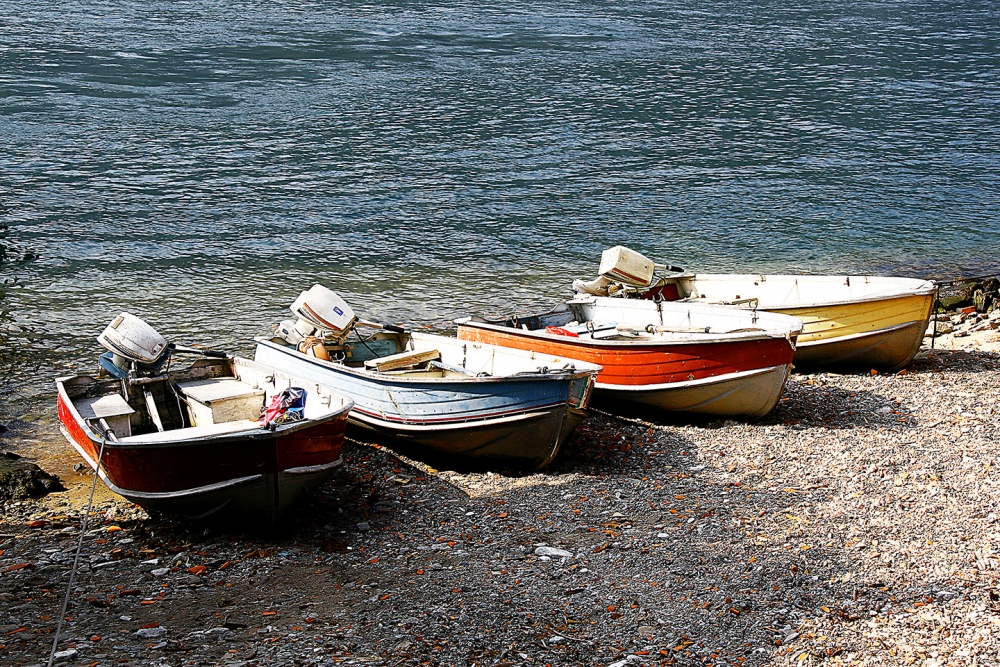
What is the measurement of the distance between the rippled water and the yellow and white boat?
5334 mm

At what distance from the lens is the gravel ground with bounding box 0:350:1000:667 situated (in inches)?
305

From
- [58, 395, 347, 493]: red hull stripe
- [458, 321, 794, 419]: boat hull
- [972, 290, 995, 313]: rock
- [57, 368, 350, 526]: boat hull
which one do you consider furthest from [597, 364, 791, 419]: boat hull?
[972, 290, 995, 313]: rock

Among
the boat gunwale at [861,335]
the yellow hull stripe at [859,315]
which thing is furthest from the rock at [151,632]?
the boat gunwale at [861,335]

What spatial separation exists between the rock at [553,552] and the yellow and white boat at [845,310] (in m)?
6.66

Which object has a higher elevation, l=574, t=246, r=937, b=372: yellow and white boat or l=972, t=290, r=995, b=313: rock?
l=574, t=246, r=937, b=372: yellow and white boat

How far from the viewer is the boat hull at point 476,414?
11.2 m

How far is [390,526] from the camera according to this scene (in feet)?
33.3

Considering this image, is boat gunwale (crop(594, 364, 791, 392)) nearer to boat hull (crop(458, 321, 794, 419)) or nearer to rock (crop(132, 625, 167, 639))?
boat hull (crop(458, 321, 794, 419))

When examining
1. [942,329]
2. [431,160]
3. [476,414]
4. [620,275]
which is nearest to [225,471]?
[476,414]

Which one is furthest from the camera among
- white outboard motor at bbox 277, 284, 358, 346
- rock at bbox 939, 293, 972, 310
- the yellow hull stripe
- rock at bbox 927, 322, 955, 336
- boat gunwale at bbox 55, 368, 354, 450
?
rock at bbox 939, 293, 972, 310

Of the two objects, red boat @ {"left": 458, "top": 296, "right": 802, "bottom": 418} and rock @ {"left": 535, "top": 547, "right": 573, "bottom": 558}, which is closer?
rock @ {"left": 535, "top": 547, "right": 573, "bottom": 558}

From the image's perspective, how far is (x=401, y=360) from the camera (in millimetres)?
12836

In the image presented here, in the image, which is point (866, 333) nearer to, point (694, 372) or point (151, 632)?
point (694, 372)

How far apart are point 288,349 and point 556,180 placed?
60.2 ft
